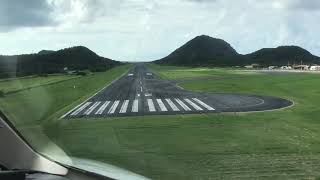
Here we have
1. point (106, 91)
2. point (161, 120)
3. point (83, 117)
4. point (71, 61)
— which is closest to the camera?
point (71, 61)

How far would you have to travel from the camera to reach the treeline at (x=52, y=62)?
255 cm

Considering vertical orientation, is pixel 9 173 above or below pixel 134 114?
above

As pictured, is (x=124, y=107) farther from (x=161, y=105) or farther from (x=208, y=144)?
(x=208, y=144)

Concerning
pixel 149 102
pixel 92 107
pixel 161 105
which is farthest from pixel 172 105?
pixel 92 107

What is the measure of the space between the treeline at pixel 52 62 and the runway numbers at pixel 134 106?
6.75 meters

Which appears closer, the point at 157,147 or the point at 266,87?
the point at 157,147

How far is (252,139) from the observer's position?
29.4 feet

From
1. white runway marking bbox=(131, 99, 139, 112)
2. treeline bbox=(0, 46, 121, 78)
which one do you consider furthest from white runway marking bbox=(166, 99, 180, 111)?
treeline bbox=(0, 46, 121, 78)

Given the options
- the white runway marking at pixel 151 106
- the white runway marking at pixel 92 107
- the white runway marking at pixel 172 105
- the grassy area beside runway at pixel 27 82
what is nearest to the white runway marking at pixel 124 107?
the white runway marking at pixel 92 107

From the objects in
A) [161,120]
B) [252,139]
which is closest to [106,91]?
[161,120]

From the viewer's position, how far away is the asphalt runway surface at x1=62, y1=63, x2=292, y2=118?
1365 cm

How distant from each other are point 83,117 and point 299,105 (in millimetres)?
8811

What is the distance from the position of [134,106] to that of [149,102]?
750 millimetres

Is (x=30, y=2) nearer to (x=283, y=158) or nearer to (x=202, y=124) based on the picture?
(x=283, y=158)
